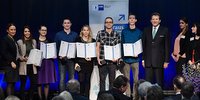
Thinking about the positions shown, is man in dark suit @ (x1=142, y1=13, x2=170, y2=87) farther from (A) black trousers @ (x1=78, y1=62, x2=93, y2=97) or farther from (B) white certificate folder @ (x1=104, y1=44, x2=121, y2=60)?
(A) black trousers @ (x1=78, y1=62, x2=93, y2=97)

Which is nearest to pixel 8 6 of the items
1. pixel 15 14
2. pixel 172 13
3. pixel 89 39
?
pixel 15 14

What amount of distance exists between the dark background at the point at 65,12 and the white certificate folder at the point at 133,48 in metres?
2.05

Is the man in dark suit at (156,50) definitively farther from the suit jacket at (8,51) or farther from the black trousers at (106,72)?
the suit jacket at (8,51)

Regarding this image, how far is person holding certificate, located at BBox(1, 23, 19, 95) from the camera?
8.73 metres

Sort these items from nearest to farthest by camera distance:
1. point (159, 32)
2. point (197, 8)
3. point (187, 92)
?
point (187, 92)
point (159, 32)
point (197, 8)

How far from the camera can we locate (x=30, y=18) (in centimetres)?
1084

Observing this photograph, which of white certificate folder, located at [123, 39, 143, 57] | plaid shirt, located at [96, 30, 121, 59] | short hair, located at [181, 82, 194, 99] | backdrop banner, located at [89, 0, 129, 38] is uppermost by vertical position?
backdrop banner, located at [89, 0, 129, 38]

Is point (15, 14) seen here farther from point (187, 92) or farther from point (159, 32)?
point (187, 92)

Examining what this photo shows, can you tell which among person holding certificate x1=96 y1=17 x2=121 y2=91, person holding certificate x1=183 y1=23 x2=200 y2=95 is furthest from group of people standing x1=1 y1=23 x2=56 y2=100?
person holding certificate x1=183 y1=23 x2=200 y2=95

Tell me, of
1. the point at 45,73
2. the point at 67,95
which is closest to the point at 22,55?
the point at 45,73

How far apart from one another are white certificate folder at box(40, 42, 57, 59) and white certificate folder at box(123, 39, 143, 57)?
1425mm

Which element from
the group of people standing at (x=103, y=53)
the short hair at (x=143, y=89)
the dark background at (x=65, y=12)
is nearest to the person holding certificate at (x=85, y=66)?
the group of people standing at (x=103, y=53)

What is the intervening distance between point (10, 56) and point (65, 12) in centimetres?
256

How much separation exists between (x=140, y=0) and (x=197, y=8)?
137 cm
